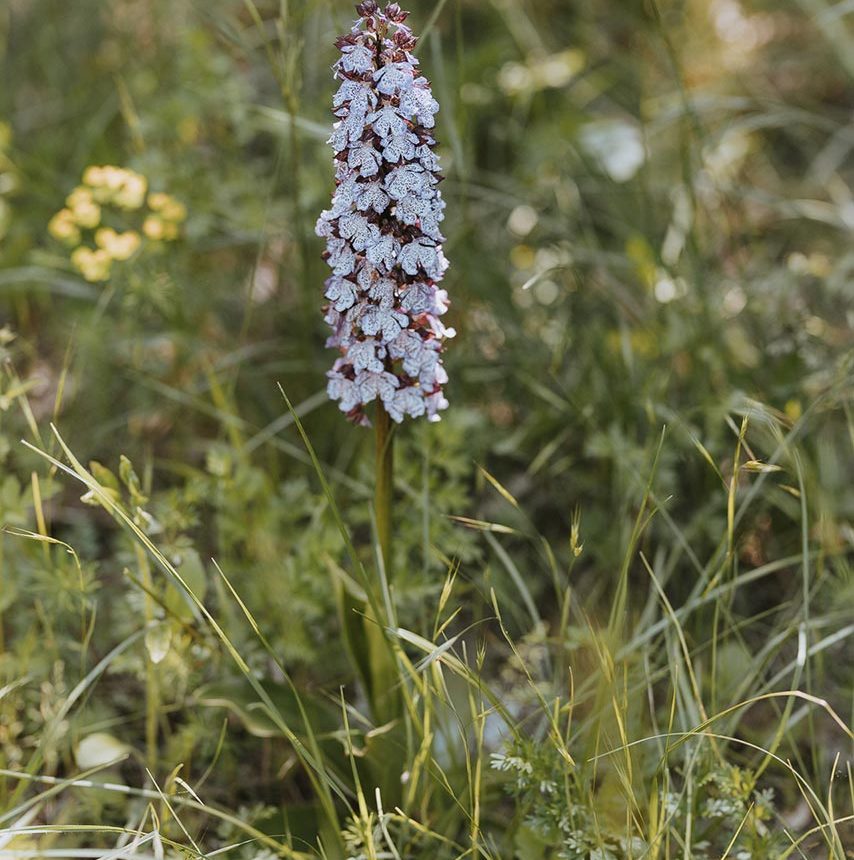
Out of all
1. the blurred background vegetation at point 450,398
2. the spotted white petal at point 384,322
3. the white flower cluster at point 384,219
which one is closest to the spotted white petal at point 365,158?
the white flower cluster at point 384,219

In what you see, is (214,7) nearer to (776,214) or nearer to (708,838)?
(776,214)

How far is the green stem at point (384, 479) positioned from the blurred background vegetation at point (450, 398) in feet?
0.45

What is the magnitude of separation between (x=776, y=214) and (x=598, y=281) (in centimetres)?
107

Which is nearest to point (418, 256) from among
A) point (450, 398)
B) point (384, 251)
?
point (384, 251)

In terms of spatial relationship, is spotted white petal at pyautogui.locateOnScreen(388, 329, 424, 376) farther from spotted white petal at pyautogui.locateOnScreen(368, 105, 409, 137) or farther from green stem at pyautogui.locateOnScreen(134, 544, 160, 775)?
green stem at pyautogui.locateOnScreen(134, 544, 160, 775)

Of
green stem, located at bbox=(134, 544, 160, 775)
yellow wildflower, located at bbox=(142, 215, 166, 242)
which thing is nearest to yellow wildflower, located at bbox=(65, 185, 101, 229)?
yellow wildflower, located at bbox=(142, 215, 166, 242)

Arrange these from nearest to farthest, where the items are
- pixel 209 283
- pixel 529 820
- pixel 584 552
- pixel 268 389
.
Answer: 1. pixel 529 820
2. pixel 584 552
3. pixel 268 389
4. pixel 209 283

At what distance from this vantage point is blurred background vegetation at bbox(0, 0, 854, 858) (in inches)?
81.2

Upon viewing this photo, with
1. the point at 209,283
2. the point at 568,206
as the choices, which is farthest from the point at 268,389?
the point at 568,206

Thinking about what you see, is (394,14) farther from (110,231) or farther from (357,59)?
(110,231)

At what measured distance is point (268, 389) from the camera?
283cm

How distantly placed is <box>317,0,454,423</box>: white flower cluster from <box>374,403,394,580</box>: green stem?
74mm

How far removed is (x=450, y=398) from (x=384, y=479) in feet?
2.74

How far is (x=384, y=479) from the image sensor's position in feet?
6.06
